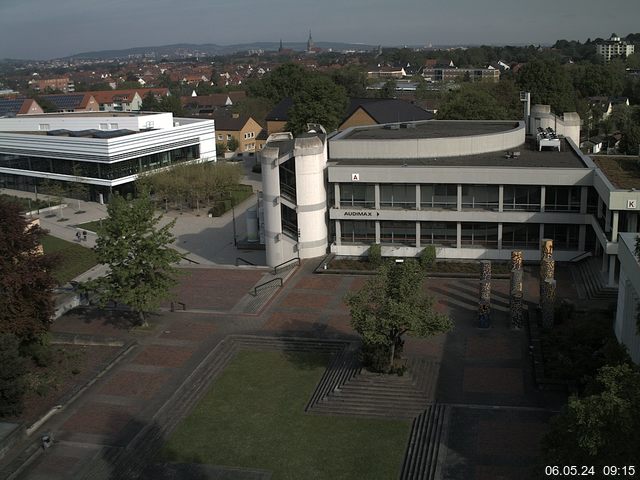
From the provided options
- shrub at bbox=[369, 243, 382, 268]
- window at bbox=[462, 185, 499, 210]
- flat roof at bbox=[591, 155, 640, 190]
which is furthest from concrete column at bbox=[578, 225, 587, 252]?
Result: shrub at bbox=[369, 243, 382, 268]

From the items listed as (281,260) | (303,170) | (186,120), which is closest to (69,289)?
(281,260)

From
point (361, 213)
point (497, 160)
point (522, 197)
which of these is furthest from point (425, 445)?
point (497, 160)

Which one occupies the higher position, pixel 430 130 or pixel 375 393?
pixel 430 130

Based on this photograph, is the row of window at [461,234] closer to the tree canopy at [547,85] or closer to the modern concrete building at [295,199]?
the modern concrete building at [295,199]

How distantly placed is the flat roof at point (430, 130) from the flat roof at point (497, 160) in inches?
124

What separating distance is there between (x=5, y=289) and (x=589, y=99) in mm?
116972

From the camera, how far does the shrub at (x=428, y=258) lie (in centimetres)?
4131

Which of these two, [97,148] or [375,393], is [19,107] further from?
[375,393]

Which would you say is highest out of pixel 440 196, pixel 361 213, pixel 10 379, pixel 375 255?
pixel 440 196

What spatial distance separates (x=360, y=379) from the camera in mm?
27781

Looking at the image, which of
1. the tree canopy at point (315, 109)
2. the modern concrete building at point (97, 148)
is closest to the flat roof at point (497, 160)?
the modern concrete building at point (97, 148)

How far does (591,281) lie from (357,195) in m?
14.5

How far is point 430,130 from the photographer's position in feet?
177

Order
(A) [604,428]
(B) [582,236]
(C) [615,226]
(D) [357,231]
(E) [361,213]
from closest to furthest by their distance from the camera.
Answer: (A) [604,428], (C) [615,226], (B) [582,236], (E) [361,213], (D) [357,231]
